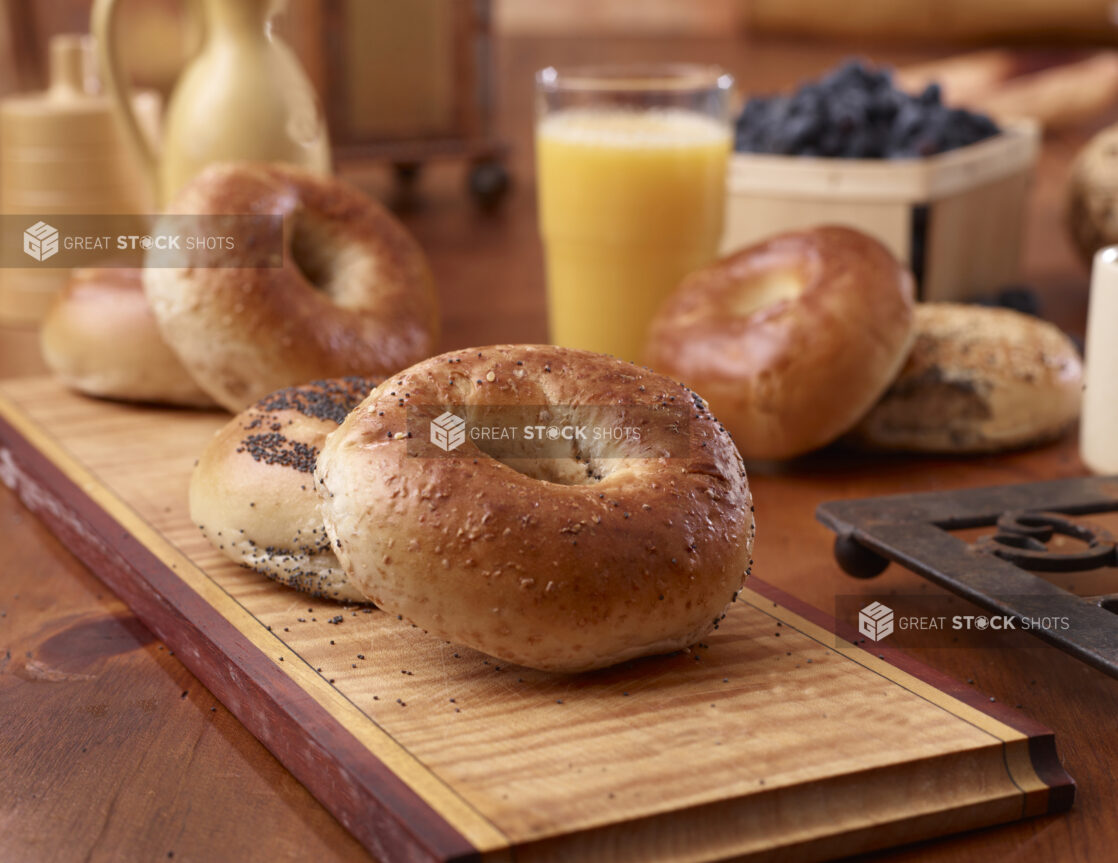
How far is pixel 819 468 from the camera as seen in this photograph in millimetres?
1301

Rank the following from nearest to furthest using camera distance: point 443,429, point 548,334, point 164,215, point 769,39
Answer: point 443,429
point 164,215
point 548,334
point 769,39

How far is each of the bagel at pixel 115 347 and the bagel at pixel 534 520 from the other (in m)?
0.56

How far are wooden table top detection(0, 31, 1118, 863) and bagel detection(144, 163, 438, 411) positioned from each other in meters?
0.24

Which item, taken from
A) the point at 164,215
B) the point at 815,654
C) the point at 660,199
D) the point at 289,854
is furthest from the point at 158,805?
the point at 660,199

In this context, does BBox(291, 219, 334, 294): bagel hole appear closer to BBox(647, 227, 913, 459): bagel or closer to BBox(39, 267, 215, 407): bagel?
BBox(39, 267, 215, 407): bagel

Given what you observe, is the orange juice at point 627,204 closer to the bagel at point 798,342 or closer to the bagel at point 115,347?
the bagel at point 798,342

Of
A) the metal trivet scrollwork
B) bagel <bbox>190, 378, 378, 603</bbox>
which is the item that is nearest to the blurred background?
bagel <bbox>190, 378, 378, 603</bbox>

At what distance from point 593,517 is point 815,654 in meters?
0.19

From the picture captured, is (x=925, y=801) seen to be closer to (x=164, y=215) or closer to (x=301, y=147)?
(x=164, y=215)

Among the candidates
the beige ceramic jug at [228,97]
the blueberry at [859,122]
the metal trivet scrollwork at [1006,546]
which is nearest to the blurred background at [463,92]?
the beige ceramic jug at [228,97]

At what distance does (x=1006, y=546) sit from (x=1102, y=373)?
367mm

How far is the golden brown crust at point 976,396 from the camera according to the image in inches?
51.2

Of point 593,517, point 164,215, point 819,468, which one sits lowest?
point 819,468

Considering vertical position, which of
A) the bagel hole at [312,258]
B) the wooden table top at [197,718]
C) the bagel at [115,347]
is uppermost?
the bagel hole at [312,258]
